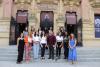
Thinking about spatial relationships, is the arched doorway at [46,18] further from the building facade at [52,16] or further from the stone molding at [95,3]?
the stone molding at [95,3]

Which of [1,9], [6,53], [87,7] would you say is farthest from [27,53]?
[87,7]

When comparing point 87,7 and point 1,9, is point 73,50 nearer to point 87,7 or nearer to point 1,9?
point 87,7

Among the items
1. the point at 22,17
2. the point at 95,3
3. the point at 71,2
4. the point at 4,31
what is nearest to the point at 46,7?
the point at 71,2

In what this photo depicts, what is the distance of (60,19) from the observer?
396 inches

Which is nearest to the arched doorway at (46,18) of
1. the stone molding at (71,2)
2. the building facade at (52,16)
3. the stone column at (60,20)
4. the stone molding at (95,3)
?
the building facade at (52,16)

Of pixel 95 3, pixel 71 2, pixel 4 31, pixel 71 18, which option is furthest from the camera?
pixel 71 18

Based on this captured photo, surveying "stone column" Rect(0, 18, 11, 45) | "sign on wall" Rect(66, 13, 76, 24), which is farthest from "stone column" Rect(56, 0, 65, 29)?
"stone column" Rect(0, 18, 11, 45)

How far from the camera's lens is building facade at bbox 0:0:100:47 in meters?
9.93

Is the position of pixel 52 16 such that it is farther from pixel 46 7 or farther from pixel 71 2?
pixel 71 2

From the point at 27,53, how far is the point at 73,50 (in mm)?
2997

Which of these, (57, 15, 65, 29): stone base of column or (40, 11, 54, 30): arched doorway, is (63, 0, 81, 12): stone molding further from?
(40, 11, 54, 30): arched doorway

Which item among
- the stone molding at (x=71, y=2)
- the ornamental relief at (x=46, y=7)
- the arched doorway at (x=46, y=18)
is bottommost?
the arched doorway at (x=46, y=18)

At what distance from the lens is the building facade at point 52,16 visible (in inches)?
391

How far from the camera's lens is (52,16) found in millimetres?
10844
